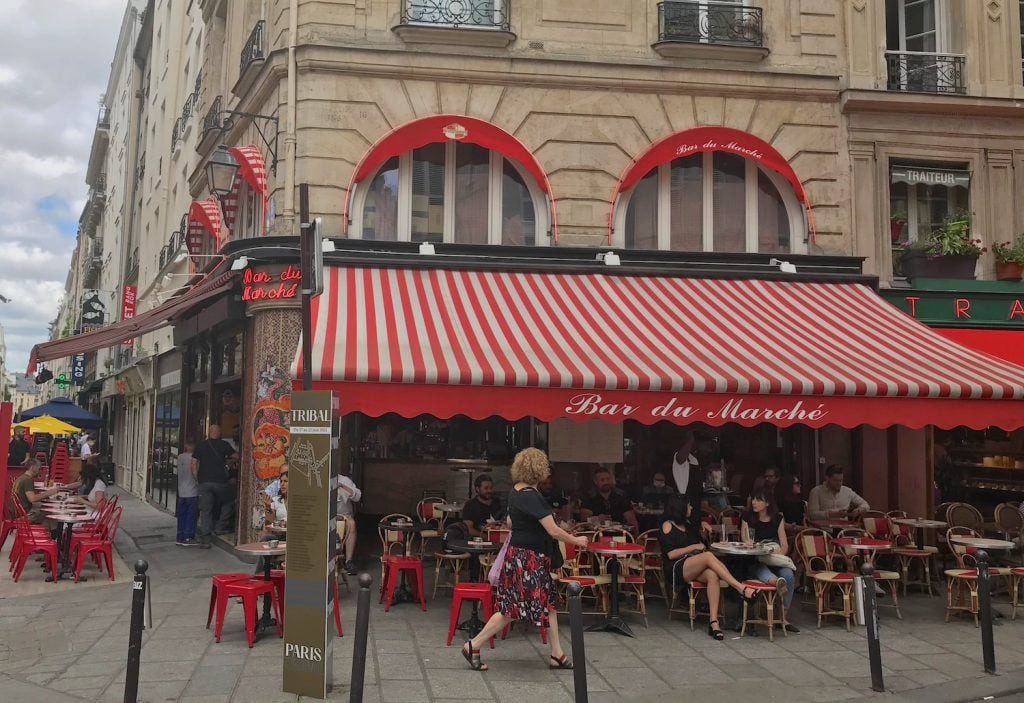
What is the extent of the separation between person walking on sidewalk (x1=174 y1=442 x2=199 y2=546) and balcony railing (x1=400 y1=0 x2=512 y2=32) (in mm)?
7676

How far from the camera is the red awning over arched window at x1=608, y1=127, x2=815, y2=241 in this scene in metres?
11.4

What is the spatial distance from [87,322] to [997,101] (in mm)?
27847

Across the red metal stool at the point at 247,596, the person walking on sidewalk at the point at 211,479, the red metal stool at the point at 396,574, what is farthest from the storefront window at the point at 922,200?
the person walking on sidewalk at the point at 211,479

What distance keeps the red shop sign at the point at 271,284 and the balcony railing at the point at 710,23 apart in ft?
19.7

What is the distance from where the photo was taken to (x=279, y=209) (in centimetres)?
1111

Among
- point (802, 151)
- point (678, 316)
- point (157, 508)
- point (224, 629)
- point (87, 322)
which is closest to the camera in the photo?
point (224, 629)

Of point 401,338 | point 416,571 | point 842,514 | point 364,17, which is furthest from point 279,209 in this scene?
point 842,514

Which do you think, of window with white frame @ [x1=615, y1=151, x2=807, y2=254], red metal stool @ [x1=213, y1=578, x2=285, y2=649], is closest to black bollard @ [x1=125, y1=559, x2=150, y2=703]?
red metal stool @ [x1=213, y1=578, x2=285, y2=649]

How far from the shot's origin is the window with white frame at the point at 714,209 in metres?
11.9

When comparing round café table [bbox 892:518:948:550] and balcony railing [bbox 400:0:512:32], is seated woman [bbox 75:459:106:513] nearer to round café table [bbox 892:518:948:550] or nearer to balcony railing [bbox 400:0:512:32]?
balcony railing [bbox 400:0:512:32]

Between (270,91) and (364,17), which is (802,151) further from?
(270,91)

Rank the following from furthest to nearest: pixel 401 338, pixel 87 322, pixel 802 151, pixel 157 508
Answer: pixel 87 322
pixel 157 508
pixel 802 151
pixel 401 338

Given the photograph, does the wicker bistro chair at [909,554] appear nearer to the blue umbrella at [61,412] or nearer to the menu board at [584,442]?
the menu board at [584,442]

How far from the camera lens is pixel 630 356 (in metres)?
8.91
